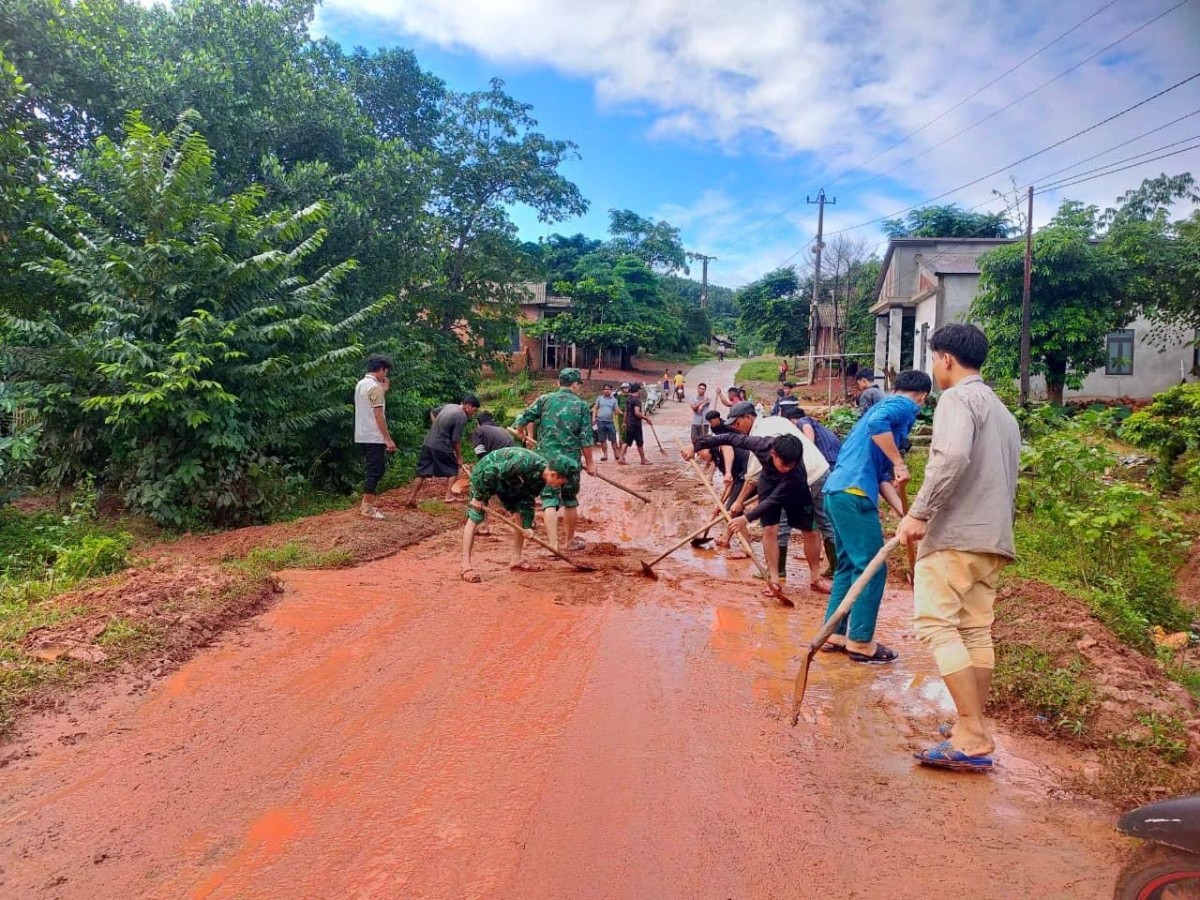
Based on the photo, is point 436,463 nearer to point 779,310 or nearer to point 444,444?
point 444,444

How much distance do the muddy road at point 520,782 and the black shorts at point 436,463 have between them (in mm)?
4421

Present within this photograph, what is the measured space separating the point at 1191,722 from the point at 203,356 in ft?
28.0

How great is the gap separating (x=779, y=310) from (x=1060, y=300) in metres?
19.5

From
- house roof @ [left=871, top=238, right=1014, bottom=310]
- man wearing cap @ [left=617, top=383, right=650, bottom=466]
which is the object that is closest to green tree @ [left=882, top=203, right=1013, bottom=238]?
house roof @ [left=871, top=238, right=1014, bottom=310]

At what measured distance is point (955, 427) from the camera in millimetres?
3422

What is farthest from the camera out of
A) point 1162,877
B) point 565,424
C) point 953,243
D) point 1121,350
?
point 953,243

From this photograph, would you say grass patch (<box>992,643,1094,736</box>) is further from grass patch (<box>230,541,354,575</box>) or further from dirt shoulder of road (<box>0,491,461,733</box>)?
grass patch (<box>230,541,354,575</box>)

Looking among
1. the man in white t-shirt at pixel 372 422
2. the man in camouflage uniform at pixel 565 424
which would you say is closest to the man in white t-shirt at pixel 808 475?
the man in camouflage uniform at pixel 565 424

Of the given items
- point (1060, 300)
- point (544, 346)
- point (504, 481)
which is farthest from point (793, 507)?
point (544, 346)

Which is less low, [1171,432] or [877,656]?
[1171,432]

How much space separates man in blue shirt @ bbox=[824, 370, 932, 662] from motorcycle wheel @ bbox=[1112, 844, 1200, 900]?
238 centimetres

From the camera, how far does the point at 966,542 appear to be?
3.43 m

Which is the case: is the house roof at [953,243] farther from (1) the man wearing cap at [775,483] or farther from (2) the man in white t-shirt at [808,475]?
(1) the man wearing cap at [775,483]

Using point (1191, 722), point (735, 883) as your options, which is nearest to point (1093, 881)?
point (735, 883)
